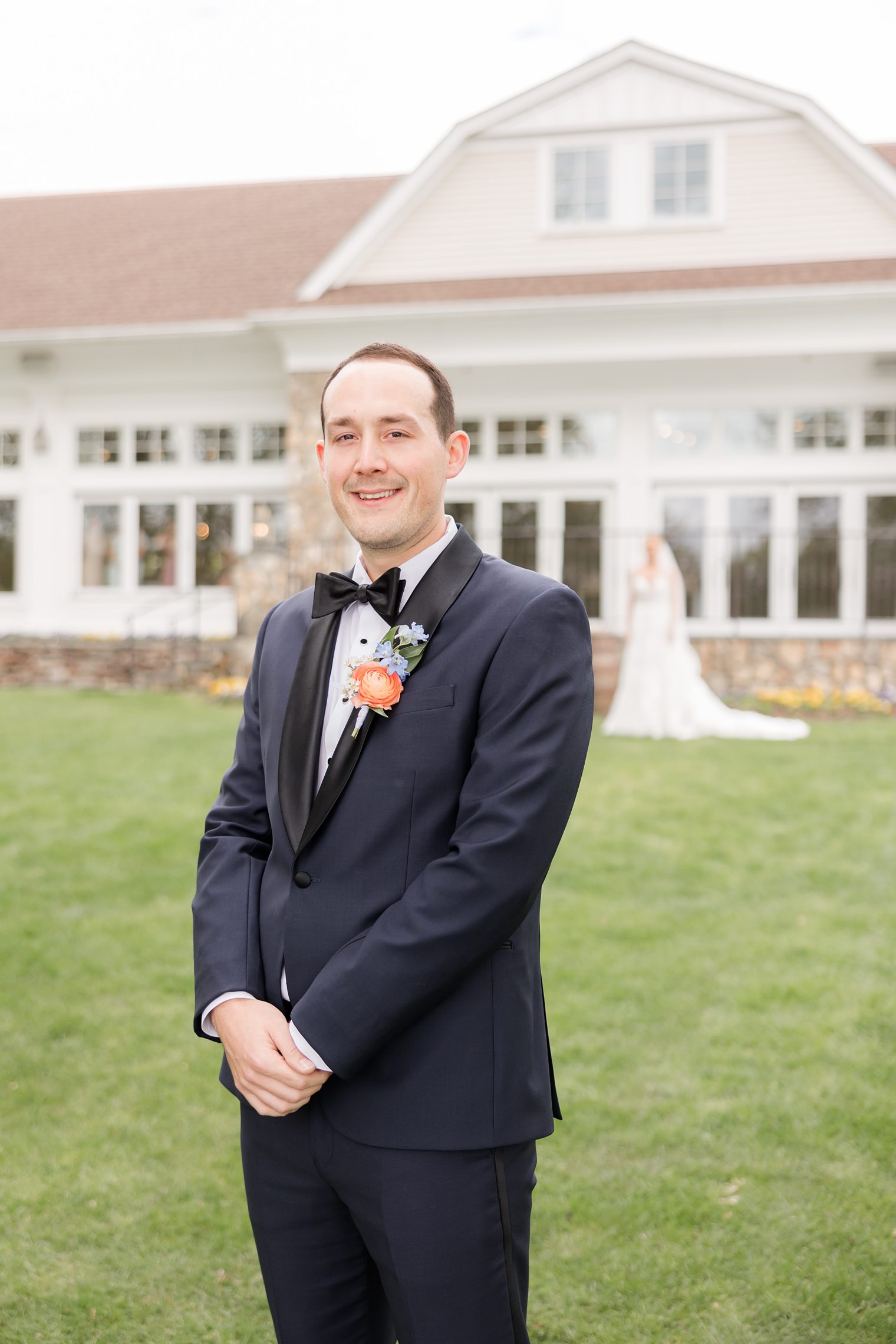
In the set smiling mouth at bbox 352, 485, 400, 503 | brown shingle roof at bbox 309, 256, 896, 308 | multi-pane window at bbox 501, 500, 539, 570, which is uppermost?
brown shingle roof at bbox 309, 256, 896, 308

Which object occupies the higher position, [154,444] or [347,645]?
[154,444]

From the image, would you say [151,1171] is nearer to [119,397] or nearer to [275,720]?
[275,720]

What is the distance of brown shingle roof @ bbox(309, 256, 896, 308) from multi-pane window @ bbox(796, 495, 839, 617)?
302 cm

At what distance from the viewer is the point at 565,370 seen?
15.6 metres

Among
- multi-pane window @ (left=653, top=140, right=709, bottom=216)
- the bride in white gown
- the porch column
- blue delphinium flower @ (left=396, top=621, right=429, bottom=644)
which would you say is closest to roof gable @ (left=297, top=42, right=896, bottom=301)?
multi-pane window @ (left=653, top=140, right=709, bottom=216)

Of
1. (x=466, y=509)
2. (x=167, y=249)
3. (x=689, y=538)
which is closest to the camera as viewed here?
(x=689, y=538)

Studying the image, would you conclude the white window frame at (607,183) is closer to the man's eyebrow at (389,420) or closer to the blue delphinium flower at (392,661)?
the man's eyebrow at (389,420)

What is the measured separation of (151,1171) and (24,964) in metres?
1.87

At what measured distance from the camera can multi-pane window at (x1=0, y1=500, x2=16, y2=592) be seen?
17656 mm

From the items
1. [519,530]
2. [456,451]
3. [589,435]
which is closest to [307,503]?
[519,530]

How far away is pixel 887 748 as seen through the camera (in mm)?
9602

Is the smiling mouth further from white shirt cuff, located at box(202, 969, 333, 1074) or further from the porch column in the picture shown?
the porch column

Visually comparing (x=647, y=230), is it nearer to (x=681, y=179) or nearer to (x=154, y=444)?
(x=681, y=179)

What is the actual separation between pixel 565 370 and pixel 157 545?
694cm
